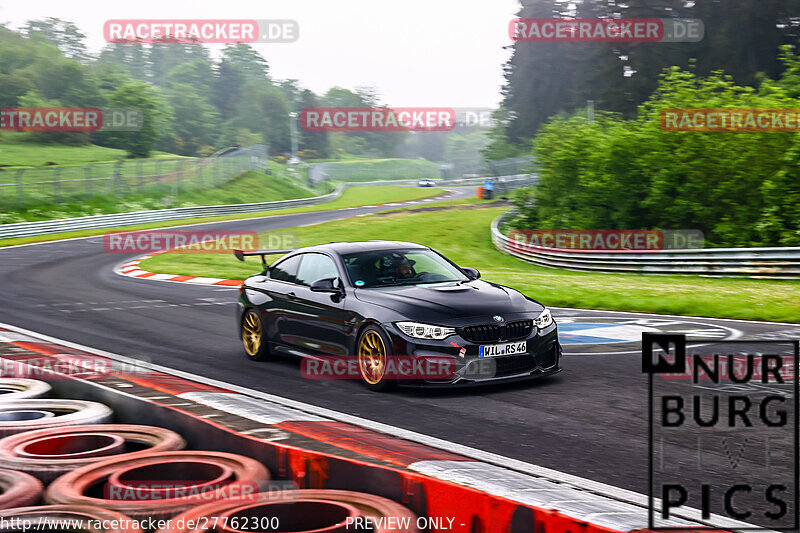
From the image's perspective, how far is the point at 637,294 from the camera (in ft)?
57.3

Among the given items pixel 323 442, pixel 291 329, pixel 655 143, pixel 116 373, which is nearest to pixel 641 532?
pixel 323 442

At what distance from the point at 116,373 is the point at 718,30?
5844 cm

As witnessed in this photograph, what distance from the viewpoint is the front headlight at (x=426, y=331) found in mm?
8156

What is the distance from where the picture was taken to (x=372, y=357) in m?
8.59

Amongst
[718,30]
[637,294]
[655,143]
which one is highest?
[718,30]

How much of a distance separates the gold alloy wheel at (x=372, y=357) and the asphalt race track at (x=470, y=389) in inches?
7.5

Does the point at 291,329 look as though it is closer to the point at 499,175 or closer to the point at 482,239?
the point at 482,239

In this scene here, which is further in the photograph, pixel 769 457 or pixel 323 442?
pixel 769 457

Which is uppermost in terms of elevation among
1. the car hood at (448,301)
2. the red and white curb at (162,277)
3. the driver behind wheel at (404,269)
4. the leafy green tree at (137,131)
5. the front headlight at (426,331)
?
the leafy green tree at (137,131)

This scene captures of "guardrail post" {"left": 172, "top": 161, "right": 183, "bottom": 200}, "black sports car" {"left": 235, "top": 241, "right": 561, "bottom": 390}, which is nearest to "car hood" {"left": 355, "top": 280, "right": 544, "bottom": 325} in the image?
"black sports car" {"left": 235, "top": 241, "right": 561, "bottom": 390}

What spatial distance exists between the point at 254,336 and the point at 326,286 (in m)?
1.72
